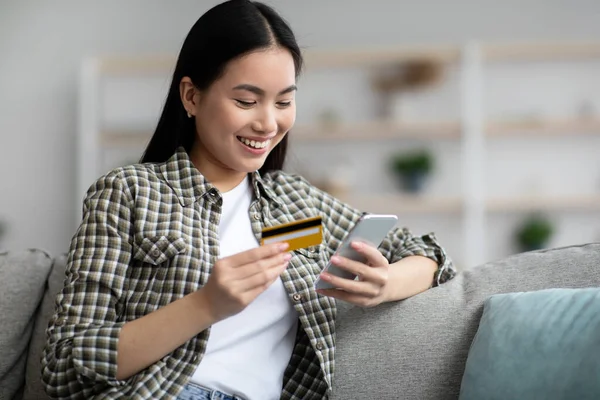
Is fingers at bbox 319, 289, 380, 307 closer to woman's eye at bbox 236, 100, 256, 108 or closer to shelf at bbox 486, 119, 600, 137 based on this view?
woman's eye at bbox 236, 100, 256, 108

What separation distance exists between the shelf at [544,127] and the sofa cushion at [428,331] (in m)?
3.67

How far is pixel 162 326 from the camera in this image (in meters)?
1.30

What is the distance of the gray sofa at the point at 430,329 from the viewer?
153 cm

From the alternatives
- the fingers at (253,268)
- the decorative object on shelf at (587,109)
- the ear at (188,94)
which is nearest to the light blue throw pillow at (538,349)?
the fingers at (253,268)

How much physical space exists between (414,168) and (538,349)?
3909mm

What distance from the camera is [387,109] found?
5.46 m

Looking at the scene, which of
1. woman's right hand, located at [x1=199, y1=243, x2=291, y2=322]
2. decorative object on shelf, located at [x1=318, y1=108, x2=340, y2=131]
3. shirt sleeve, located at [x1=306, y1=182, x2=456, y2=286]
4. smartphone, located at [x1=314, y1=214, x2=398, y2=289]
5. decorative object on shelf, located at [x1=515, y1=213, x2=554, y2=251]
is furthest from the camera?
decorative object on shelf, located at [x1=318, y1=108, x2=340, y2=131]

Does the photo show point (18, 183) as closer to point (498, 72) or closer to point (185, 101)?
→ point (498, 72)

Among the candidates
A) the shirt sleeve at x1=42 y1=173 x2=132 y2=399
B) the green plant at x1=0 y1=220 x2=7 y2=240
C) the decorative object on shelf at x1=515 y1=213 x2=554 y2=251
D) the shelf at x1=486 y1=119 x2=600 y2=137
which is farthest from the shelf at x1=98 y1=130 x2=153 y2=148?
the shirt sleeve at x1=42 y1=173 x2=132 y2=399

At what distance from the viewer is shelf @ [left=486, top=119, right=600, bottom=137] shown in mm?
5094

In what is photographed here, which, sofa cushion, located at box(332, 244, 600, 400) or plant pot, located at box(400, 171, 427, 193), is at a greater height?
sofa cushion, located at box(332, 244, 600, 400)

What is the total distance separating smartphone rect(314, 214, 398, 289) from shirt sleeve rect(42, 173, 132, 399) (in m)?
0.37

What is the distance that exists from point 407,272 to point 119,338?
60cm

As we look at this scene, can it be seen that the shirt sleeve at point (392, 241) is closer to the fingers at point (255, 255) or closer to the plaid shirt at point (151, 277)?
the plaid shirt at point (151, 277)
